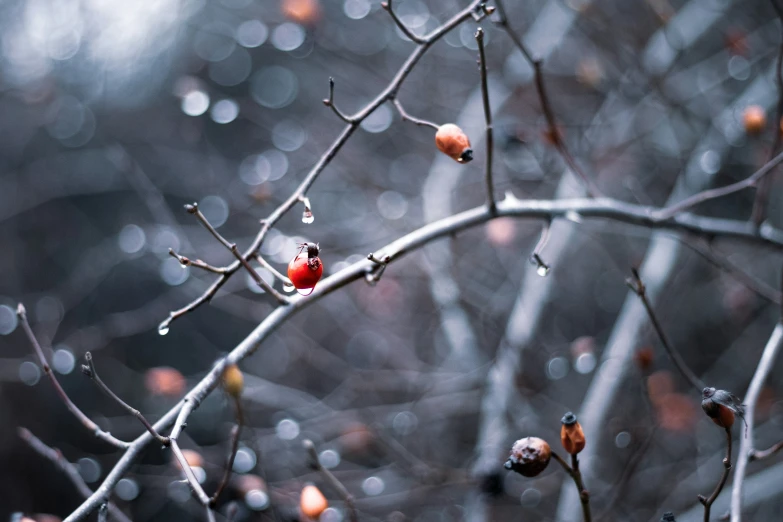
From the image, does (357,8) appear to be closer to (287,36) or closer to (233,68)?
(287,36)

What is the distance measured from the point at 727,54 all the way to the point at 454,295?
2.30 metres

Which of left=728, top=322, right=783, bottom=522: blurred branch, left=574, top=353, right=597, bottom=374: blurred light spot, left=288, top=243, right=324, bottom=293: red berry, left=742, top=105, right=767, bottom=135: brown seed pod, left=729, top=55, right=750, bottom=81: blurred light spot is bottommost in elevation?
left=728, top=322, right=783, bottom=522: blurred branch

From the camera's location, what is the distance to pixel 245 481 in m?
1.79

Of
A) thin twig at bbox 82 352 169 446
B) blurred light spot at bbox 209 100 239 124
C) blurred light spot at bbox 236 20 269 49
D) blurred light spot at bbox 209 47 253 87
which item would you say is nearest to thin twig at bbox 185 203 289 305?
thin twig at bbox 82 352 169 446

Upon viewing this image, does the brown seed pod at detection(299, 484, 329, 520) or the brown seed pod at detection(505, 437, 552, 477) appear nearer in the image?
the brown seed pod at detection(505, 437, 552, 477)

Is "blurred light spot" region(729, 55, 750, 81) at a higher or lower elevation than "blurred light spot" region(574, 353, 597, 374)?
higher

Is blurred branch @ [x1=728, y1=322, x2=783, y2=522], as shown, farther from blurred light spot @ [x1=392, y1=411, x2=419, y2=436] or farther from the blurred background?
blurred light spot @ [x1=392, y1=411, x2=419, y2=436]

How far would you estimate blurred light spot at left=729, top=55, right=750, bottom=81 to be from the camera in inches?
110

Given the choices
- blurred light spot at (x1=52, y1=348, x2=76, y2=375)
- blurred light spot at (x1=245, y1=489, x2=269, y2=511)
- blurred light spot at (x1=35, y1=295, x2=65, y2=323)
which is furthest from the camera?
blurred light spot at (x1=35, y1=295, x2=65, y2=323)

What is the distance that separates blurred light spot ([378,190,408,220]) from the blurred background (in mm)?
16

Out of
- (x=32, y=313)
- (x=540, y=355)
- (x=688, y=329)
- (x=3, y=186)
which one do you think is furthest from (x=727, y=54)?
(x=3, y=186)

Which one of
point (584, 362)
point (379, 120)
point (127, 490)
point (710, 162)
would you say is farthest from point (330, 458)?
point (710, 162)

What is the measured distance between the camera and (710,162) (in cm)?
246

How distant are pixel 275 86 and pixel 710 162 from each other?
133 inches
